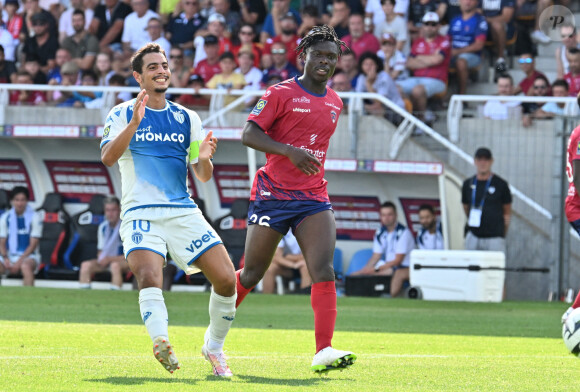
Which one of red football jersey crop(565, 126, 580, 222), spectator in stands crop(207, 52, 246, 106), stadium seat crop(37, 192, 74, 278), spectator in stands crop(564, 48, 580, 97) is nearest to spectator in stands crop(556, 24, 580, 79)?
spectator in stands crop(564, 48, 580, 97)

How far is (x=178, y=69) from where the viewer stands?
20.9 meters

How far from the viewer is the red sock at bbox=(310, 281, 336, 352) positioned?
7973 mm

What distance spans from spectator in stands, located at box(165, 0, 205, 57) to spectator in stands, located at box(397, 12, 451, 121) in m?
4.51

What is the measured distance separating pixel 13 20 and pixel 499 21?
9.78 metres

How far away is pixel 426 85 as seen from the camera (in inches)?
753

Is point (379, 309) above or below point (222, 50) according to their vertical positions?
below

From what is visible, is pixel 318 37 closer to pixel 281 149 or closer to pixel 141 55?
pixel 281 149

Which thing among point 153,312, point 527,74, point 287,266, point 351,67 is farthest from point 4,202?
point 153,312

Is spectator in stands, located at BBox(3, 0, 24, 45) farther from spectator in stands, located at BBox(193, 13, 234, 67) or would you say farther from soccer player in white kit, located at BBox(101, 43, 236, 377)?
soccer player in white kit, located at BBox(101, 43, 236, 377)

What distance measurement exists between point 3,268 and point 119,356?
1239 centimetres

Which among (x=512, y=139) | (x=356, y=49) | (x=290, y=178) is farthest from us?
(x=356, y=49)

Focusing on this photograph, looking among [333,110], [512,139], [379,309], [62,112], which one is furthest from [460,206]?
[333,110]

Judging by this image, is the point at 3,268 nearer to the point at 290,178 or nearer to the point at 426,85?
the point at 426,85

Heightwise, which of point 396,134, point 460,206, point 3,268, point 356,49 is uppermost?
point 356,49
